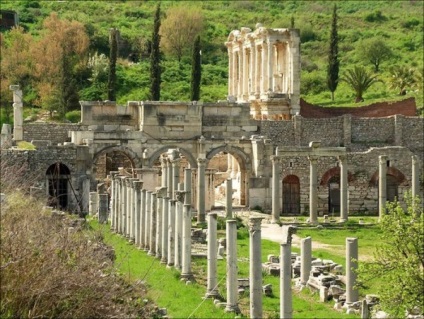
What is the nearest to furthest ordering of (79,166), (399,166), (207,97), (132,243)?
1. (132,243)
2. (79,166)
3. (399,166)
4. (207,97)

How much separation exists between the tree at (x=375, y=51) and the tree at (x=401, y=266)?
197 feet

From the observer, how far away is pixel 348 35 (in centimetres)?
9450

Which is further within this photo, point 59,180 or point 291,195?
point 291,195

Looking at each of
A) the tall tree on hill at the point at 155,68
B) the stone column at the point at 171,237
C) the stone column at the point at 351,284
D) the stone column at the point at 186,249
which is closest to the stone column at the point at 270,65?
the tall tree on hill at the point at 155,68

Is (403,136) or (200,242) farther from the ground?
(403,136)

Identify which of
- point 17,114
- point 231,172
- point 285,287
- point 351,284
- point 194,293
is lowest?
point 194,293

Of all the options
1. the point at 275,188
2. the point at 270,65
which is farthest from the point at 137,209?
the point at 270,65

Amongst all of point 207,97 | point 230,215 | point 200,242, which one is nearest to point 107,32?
point 207,97

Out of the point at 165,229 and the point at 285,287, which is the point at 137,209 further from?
the point at 285,287

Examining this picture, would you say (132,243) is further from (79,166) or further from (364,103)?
(364,103)

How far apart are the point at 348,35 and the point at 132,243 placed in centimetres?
6252

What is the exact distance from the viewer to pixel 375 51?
269 feet

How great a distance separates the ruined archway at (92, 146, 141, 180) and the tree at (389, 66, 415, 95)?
70.7 ft

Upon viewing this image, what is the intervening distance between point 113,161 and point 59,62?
1603cm
